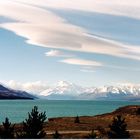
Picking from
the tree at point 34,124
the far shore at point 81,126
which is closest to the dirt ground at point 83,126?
the far shore at point 81,126

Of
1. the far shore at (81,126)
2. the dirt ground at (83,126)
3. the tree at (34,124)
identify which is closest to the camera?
the tree at (34,124)

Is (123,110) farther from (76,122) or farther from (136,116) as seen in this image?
(76,122)

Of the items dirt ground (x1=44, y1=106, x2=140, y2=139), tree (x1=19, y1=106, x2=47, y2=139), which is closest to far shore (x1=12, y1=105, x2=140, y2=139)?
dirt ground (x1=44, y1=106, x2=140, y2=139)

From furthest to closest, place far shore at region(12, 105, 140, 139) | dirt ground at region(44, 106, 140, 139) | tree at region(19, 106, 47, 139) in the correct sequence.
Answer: far shore at region(12, 105, 140, 139)
dirt ground at region(44, 106, 140, 139)
tree at region(19, 106, 47, 139)

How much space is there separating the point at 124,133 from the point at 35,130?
174 inches

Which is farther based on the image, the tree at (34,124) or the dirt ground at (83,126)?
the dirt ground at (83,126)

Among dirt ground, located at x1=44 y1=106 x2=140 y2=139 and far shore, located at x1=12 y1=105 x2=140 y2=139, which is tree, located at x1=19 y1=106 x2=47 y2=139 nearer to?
dirt ground, located at x1=44 y1=106 x2=140 y2=139

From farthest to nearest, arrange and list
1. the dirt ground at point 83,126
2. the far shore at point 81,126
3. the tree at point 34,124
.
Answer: the far shore at point 81,126
the dirt ground at point 83,126
the tree at point 34,124

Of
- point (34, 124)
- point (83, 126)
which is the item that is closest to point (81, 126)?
point (83, 126)

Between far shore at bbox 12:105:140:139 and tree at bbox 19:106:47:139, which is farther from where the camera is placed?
far shore at bbox 12:105:140:139

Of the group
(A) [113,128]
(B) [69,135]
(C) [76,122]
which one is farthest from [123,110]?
(A) [113,128]

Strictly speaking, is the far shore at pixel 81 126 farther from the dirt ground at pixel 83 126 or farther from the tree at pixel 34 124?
the tree at pixel 34 124

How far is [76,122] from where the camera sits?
3416cm

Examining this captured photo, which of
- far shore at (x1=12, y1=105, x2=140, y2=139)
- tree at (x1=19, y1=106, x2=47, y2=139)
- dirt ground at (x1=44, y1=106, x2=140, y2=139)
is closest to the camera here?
tree at (x1=19, y1=106, x2=47, y2=139)
